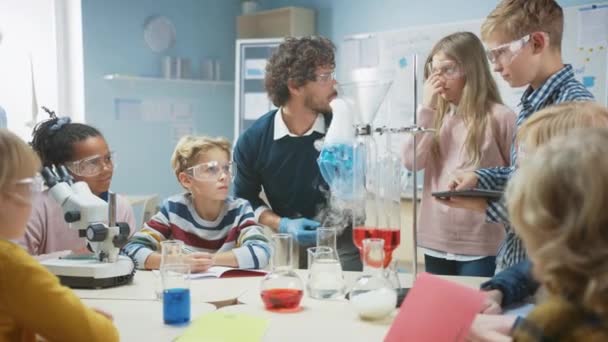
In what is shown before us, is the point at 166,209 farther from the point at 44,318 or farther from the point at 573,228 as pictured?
the point at 573,228

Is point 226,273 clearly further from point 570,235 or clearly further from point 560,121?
point 570,235

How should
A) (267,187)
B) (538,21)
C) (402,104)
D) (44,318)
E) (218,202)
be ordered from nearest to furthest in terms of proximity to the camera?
(44,318)
(538,21)
(218,202)
(267,187)
(402,104)

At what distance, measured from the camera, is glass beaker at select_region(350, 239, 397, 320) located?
1.38 metres

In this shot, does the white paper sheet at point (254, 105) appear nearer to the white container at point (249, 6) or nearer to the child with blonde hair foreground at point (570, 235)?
the white container at point (249, 6)

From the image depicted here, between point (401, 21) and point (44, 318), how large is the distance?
12.2ft

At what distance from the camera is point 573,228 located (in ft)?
2.66

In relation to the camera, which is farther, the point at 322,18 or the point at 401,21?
the point at 322,18

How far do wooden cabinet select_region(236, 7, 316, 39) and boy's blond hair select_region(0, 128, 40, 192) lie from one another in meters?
3.81

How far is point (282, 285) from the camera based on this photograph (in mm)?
1507

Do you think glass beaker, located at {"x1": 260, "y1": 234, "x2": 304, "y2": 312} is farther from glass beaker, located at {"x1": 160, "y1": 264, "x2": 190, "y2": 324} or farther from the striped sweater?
the striped sweater

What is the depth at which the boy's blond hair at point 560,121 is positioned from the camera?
1.38m

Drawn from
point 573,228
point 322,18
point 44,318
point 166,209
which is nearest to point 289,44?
point 166,209

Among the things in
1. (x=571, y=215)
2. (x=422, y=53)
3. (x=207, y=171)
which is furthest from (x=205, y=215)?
(x=422, y=53)

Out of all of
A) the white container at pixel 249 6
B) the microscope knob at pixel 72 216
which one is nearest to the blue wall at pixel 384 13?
the white container at pixel 249 6
